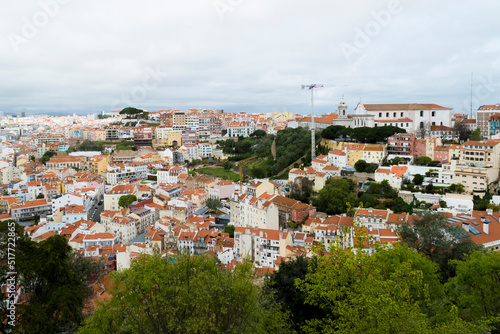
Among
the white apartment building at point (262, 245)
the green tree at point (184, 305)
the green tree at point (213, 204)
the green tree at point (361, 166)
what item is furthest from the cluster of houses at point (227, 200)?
the green tree at point (184, 305)

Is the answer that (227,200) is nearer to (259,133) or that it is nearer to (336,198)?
(336,198)

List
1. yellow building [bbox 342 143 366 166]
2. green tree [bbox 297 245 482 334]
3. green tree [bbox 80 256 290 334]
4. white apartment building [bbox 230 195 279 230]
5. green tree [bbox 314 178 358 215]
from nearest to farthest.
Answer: green tree [bbox 297 245 482 334] < green tree [bbox 80 256 290 334] < white apartment building [bbox 230 195 279 230] < green tree [bbox 314 178 358 215] < yellow building [bbox 342 143 366 166]

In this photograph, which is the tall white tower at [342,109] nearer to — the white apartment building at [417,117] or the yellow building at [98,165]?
the white apartment building at [417,117]

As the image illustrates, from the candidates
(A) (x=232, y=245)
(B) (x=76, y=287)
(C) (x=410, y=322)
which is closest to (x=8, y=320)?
(B) (x=76, y=287)

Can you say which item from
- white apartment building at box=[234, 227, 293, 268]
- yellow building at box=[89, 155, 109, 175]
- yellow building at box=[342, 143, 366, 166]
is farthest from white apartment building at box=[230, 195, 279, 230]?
yellow building at box=[89, 155, 109, 175]

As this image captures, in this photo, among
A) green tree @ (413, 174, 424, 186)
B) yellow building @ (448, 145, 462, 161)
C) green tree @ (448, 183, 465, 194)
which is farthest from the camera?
yellow building @ (448, 145, 462, 161)

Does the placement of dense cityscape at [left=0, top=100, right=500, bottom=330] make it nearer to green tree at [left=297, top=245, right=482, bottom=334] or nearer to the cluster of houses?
the cluster of houses
